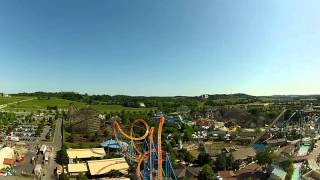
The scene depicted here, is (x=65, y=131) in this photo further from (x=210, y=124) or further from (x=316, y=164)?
(x=316, y=164)

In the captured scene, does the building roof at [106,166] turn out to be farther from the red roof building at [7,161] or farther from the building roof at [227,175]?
the building roof at [227,175]

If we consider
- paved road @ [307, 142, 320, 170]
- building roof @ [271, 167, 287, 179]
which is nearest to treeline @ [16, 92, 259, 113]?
paved road @ [307, 142, 320, 170]

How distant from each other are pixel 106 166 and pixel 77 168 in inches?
63.2

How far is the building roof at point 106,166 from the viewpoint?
19.2 metres

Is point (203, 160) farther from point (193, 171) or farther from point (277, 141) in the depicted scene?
point (277, 141)

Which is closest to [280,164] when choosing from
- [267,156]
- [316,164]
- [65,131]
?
[267,156]

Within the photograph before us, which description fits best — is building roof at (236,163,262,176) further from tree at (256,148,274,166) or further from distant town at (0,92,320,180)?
tree at (256,148,274,166)

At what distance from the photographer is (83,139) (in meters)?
32.2

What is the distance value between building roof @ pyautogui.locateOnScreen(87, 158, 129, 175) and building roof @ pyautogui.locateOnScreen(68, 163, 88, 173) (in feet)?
1.05

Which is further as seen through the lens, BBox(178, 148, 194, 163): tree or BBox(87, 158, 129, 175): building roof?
BBox(178, 148, 194, 163): tree

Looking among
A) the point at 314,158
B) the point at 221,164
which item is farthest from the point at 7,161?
the point at 314,158

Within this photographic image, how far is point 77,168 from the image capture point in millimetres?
19797

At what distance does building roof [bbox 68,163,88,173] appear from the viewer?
1942 centimetres

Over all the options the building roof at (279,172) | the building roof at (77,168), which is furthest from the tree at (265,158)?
the building roof at (77,168)
